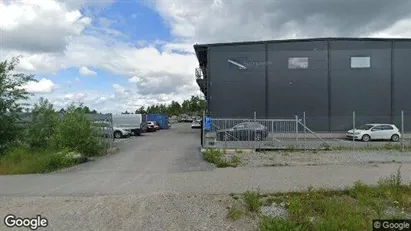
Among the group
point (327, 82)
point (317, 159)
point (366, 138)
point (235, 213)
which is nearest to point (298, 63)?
point (327, 82)

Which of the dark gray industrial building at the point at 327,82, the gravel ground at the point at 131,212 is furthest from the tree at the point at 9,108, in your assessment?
the dark gray industrial building at the point at 327,82

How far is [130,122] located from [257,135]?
2114 cm

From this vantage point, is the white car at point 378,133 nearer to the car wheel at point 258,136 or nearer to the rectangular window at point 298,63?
the rectangular window at point 298,63

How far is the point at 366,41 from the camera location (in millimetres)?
31156

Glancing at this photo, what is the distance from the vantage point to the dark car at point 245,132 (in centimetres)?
1698

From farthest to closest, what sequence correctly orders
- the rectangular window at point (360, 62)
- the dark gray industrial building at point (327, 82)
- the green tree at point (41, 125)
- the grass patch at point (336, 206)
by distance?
the rectangular window at point (360, 62)
the dark gray industrial building at point (327, 82)
the green tree at point (41, 125)
the grass patch at point (336, 206)

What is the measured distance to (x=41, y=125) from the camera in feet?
54.6

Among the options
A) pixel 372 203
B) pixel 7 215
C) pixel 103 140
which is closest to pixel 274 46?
pixel 103 140

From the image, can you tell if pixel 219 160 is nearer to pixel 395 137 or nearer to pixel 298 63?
pixel 395 137

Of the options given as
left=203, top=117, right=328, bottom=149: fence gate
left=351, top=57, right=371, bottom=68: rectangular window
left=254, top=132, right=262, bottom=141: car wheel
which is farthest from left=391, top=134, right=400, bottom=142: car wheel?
left=254, top=132, right=262, bottom=141: car wheel

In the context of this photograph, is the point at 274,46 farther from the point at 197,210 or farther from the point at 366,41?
the point at 197,210

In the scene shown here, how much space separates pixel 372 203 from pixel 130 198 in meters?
5.33

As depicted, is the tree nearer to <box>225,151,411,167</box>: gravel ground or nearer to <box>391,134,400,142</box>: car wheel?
<box>225,151,411,167</box>: gravel ground

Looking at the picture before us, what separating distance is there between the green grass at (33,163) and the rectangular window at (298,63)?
939 inches
